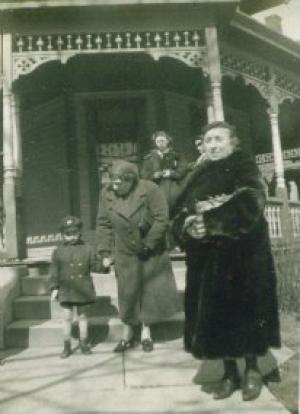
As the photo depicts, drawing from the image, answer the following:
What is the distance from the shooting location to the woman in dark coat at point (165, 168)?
7.27 meters

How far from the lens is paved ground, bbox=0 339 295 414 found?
370cm

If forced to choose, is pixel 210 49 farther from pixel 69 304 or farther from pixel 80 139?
pixel 69 304

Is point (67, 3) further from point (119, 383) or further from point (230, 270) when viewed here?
point (119, 383)

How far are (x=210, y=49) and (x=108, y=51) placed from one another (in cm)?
173

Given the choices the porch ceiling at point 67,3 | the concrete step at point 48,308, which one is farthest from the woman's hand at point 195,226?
the porch ceiling at point 67,3

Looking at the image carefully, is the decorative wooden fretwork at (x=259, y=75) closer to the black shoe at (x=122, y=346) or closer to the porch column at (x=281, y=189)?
the porch column at (x=281, y=189)

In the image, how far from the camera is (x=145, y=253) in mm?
5641

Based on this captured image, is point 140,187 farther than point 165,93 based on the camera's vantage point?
No

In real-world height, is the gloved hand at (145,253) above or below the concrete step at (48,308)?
above

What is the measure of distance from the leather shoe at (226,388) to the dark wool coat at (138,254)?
1728mm

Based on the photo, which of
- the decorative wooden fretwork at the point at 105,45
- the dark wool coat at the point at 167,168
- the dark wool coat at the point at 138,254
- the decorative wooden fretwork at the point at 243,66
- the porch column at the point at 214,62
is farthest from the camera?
the decorative wooden fretwork at the point at 243,66

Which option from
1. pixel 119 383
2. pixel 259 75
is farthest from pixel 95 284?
pixel 259 75

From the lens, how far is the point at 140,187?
228 inches

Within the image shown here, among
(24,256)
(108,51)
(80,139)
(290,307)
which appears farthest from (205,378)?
(80,139)
